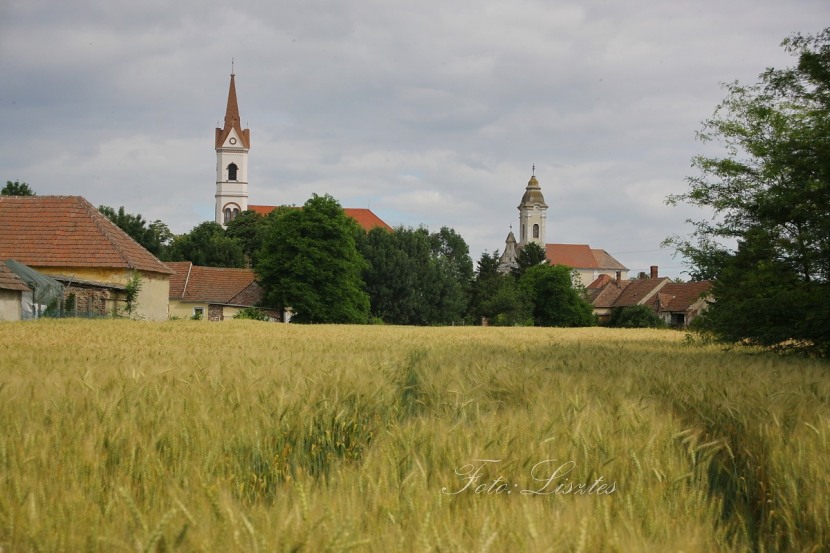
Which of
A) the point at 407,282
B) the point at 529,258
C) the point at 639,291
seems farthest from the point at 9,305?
the point at 529,258

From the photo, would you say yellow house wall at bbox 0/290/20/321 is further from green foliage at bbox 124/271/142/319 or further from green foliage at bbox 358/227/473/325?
green foliage at bbox 358/227/473/325

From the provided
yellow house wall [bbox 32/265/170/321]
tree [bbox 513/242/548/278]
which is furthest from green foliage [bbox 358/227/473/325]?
yellow house wall [bbox 32/265/170/321]

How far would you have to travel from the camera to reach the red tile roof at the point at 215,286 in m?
62.6

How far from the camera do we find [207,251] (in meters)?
80.7

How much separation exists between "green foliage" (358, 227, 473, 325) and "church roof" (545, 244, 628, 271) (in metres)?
77.9

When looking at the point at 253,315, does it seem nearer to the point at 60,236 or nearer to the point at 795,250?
the point at 60,236

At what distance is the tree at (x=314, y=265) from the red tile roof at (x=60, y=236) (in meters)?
16.8

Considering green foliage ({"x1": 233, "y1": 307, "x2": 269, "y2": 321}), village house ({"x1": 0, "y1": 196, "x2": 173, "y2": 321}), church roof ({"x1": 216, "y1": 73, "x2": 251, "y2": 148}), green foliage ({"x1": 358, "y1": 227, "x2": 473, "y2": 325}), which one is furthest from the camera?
church roof ({"x1": 216, "y1": 73, "x2": 251, "y2": 148})

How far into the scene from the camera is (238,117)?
133375 mm

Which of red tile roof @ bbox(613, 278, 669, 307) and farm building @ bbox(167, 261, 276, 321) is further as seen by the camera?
red tile roof @ bbox(613, 278, 669, 307)

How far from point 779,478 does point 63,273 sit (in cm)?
3538

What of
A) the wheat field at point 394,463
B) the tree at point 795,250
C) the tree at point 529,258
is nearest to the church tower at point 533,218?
the tree at point 529,258

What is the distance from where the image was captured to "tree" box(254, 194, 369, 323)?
52.9 m

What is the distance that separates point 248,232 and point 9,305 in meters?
70.0
